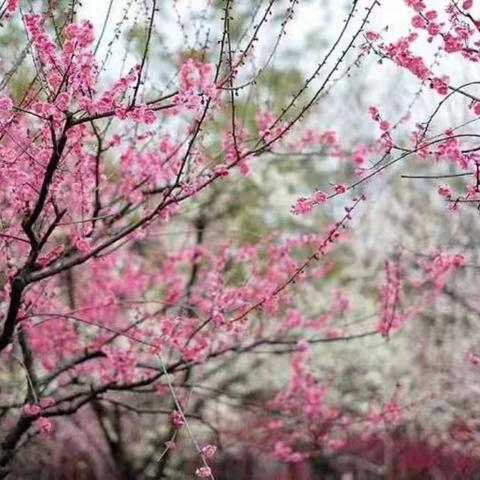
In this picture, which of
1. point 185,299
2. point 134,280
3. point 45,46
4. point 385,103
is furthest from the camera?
point 385,103

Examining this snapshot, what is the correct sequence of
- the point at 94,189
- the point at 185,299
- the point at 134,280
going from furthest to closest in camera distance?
the point at 134,280, the point at 185,299, the point at 94,189

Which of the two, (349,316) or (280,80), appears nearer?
(280,80)

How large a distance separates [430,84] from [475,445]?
639 cm

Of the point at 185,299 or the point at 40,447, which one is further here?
the point at 40,447

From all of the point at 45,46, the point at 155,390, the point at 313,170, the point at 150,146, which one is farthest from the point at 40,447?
the point at 313,170

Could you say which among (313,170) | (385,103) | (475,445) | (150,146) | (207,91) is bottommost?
(475,445)

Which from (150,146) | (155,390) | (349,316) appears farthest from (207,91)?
(349,316)

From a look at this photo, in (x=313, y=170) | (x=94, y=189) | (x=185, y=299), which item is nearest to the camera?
(x=94, y=189)

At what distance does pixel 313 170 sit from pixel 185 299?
1245 cm

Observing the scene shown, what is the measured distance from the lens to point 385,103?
1210 centimetres

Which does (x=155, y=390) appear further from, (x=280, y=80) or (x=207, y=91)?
(x=280, y=80)

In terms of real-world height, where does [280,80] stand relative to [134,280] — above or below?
above

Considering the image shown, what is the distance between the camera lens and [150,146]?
586 cm

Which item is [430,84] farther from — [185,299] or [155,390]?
[185,299]
